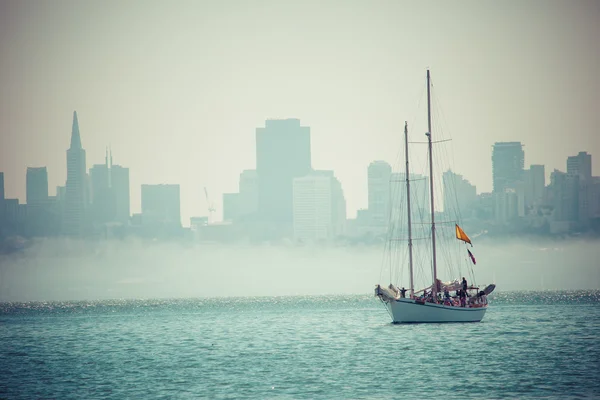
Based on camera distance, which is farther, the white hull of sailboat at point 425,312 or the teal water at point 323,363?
the white hull of sailboat at point 425,312

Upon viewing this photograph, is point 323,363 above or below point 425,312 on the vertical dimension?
below

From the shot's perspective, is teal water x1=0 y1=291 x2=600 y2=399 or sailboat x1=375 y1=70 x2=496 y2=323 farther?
sailboat x1=375 y1=70 x2=496 y2=323

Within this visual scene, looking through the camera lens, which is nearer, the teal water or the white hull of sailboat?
the teal water

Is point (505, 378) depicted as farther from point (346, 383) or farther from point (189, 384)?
point (189, 384)

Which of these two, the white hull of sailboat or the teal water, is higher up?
the white hull of sailboat

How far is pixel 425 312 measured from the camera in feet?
344

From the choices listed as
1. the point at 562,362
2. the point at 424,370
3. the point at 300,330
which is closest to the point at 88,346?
the point at 300,330

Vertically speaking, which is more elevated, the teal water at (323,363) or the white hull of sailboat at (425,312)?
the white hull of sailboat at (425,312)

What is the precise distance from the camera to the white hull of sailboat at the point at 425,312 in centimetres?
10444

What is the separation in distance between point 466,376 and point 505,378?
2.92 meters

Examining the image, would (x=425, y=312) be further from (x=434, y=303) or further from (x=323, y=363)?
(x=323, y=363)

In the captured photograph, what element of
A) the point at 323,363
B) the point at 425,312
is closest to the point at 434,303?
the point at 425,312

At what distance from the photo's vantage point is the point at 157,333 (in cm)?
12362

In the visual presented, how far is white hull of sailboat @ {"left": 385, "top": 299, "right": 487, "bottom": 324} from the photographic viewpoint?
104 metres
